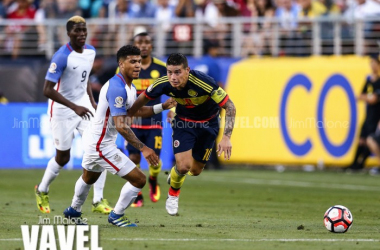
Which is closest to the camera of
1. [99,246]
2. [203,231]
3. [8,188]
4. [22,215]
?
[99,246]

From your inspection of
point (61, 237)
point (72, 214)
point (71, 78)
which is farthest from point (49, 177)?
point (61, 237)

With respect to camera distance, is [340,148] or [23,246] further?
[340,148]

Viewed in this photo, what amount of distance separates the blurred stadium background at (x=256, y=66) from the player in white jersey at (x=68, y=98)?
22.9ft

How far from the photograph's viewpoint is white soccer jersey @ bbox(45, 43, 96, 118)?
39.4 ft

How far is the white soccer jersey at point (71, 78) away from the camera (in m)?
12.0

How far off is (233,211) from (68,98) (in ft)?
9.57

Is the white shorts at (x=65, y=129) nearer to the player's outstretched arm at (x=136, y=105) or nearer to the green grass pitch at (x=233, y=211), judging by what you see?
the green grass pitch at (x=233, y=211)

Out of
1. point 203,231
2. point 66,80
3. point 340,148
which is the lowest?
point 340,148

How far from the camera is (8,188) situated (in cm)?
1576

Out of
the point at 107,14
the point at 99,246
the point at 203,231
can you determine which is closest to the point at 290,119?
the point at 107,14

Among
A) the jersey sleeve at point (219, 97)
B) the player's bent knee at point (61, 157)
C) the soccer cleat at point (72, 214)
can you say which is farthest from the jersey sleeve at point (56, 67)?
the jersey sleeve at point (219, 97)

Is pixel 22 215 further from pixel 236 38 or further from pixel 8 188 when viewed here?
pixel 236 38

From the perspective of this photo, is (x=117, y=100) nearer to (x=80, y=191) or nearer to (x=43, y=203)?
(x=80, y=191)

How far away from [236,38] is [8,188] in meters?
8.13
